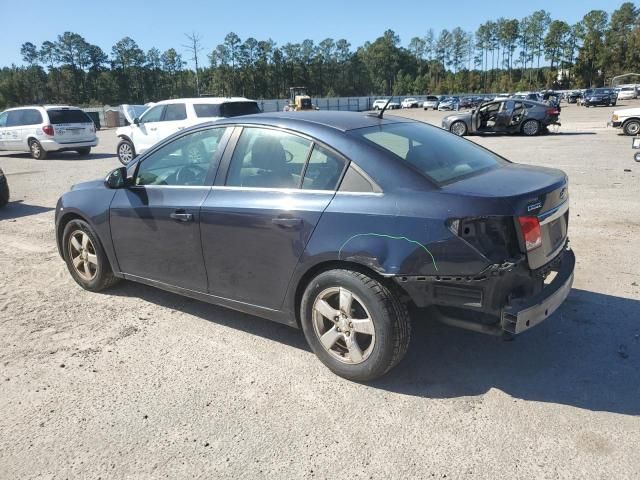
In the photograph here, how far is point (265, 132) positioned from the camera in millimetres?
3621

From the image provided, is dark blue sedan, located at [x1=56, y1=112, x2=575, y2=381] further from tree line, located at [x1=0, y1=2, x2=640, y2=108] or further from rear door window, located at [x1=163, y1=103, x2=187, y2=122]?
tree line, located at [x1=0, y1=2, x2=640, y2=108]

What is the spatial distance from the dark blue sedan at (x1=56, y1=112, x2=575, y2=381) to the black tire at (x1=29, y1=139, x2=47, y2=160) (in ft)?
48.2

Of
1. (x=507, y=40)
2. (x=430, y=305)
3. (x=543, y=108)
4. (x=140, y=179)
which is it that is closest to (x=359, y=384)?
(x=430, y=305)

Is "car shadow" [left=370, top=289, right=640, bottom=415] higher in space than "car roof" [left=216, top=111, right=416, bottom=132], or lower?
lower

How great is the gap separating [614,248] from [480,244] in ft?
12.6

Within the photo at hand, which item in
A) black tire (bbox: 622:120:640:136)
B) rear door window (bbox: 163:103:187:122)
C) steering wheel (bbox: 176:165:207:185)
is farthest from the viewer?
black tire (bbox: 622:120:640:136)

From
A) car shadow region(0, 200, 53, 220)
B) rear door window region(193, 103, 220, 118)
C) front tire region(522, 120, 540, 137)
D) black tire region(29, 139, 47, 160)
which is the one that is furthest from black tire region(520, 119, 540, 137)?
car shadow region(0, 200, 53, 220)

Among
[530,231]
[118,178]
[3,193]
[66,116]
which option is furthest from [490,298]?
[66,116]

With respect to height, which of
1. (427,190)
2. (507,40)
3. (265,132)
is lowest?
(427,190)

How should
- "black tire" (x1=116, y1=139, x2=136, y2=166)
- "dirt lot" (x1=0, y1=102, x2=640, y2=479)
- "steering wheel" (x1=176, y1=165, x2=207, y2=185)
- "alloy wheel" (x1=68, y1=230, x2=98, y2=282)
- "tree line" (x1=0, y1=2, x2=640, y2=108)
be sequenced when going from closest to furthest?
"dirt lot" (x1=0, y1=102, x2=640, y2=479) → "steering wheel" (x1=176, y1=165, x2=207, y2=185) → "alloy wheel" (x1=68, y1=230, x2=98, y2=282) → "black tire" (x1=116, y1=139, x2=136, y2=166) → "tree line" (x1=0, y1=2, x2=640, y2=108)

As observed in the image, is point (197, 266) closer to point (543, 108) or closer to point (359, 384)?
point (359, 384)

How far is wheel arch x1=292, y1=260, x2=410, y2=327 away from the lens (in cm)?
299

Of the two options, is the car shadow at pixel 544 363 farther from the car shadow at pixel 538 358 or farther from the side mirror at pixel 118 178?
the side mirror at pixel 118 178

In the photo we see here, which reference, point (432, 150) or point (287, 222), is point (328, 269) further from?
point (432, 150)
